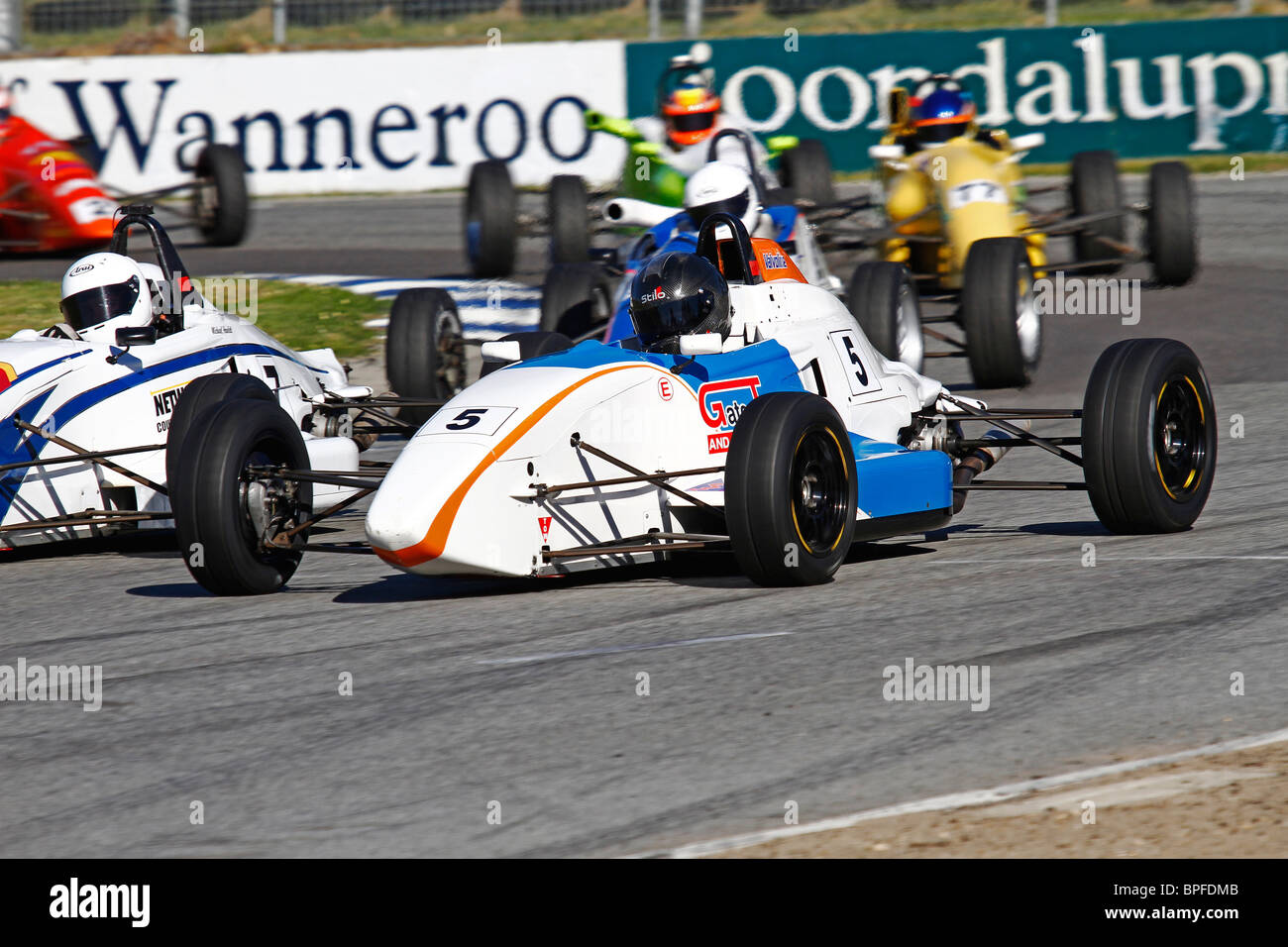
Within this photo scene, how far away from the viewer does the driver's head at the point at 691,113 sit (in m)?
15.9

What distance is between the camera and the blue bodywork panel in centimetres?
785

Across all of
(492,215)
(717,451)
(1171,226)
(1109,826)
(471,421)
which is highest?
(492,215)

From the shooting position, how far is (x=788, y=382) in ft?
27.3

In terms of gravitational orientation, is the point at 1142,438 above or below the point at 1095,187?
below

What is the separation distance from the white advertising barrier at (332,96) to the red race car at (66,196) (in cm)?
361

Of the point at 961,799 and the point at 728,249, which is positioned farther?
the point at 728,249

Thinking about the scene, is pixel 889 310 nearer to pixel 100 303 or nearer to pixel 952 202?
pixel 952 202

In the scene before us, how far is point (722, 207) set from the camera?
12.0m

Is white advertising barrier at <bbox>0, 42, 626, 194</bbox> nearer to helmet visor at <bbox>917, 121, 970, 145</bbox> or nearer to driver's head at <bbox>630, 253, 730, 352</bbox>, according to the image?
helmet visor at <bbox>917, 121, 970, 145</bbox>

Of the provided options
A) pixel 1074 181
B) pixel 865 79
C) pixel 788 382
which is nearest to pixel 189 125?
pixel 865 79

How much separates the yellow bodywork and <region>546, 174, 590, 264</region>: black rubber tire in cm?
256

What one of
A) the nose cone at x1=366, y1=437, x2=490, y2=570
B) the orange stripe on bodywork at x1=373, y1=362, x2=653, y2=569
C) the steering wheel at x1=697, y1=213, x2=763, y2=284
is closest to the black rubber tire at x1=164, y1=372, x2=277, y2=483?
the nose cone at x1=366, y1=437, x2=490, y2=570

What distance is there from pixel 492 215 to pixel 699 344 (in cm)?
980

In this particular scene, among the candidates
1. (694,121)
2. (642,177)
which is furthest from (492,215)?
(694,121)
